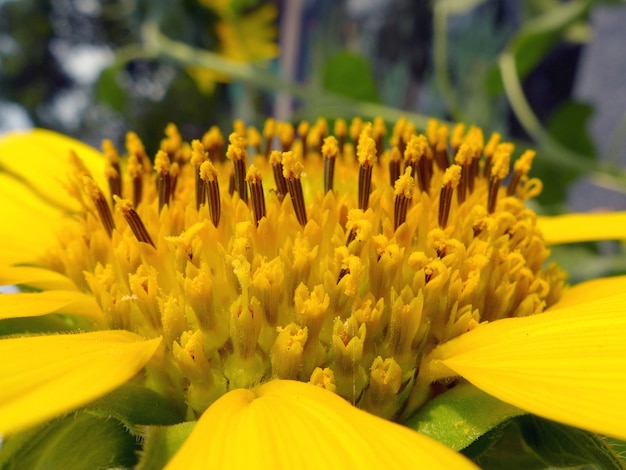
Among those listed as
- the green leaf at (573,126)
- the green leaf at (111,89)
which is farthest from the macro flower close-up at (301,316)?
the green leaf at (573,126)

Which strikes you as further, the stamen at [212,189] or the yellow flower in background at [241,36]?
the yellow flower in background at [241,36]

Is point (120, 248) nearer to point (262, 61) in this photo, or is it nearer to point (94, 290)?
point (94, 290)

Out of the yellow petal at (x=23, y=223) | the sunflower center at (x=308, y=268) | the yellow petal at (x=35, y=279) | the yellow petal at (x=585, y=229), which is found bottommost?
the yellow petal at (x=23, y=223)

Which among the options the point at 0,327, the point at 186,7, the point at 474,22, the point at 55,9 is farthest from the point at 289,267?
the point at 55,9

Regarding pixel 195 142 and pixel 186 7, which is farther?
pixel 186 7

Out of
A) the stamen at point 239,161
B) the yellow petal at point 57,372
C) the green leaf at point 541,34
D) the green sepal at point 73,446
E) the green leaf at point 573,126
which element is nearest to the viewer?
the yellow petal at point 57,372

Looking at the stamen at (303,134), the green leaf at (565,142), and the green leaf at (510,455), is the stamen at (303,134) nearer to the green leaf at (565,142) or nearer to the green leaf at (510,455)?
the green leaf at (510,455)
